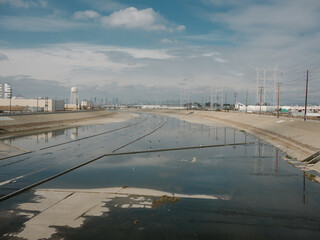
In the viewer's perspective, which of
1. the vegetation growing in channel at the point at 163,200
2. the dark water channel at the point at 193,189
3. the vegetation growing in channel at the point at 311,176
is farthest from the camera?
the vegetation growing in channel at the point at 311,176

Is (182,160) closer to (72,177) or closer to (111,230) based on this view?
(72,177)

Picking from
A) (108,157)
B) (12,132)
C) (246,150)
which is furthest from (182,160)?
(12,132)

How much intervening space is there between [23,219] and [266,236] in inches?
518

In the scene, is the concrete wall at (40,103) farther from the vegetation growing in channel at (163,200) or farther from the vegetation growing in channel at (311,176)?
the vegetation growing in channel at (311,176)

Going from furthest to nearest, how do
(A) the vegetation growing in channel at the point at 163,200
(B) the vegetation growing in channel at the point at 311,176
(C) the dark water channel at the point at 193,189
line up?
(B) the vegetation growing in channel at the point at 311,176 → (A) the vegetation growing in channel at the point at 163,200 → (C) the dark water channel at the point at 193,189

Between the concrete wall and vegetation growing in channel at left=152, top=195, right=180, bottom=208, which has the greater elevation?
the concrete wall

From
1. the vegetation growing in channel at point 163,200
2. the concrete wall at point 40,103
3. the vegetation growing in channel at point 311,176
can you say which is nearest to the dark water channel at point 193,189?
the vegetation growing in channel at point 163,200

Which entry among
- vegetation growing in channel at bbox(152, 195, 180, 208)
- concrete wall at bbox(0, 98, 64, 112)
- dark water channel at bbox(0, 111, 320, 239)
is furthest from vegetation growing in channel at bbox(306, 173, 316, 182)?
concrete wall at bbox(0, 98, 64, 112)

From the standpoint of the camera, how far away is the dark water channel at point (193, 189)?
44.6 ft

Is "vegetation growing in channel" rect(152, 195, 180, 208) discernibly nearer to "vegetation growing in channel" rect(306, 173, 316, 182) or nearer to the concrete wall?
"vegetation growing in channel" rect(306, 173, 316, 182)

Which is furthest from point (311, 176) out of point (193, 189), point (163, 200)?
point (163, 200)

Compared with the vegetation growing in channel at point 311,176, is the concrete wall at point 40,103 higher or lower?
higher

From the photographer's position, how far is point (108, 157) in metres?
33.6

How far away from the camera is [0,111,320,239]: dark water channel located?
13594mm
